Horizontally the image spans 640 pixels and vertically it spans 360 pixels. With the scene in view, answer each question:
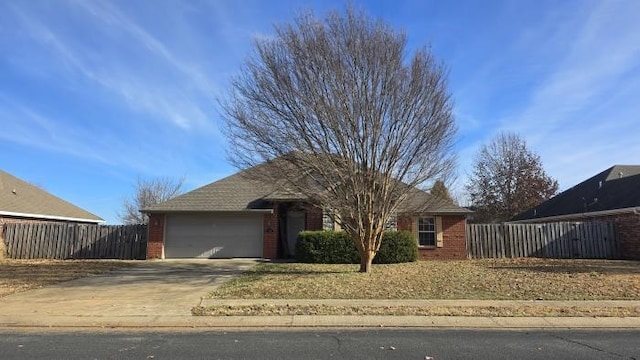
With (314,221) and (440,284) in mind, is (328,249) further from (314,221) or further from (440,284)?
(440,284)

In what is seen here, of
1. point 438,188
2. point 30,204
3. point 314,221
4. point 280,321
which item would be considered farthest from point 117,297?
point 30,204

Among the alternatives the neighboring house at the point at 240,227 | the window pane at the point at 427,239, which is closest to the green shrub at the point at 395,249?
the neighboring house at the point at 240,227

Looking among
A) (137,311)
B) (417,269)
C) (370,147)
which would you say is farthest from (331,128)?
(137,311)

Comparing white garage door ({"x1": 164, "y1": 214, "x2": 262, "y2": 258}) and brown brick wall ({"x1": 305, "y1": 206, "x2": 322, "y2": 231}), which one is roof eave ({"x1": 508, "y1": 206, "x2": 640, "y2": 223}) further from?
white garage door ({"x1": 164, "y1": 214, "x2": 262, "y2": 258})

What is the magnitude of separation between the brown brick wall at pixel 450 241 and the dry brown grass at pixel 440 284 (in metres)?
5.97

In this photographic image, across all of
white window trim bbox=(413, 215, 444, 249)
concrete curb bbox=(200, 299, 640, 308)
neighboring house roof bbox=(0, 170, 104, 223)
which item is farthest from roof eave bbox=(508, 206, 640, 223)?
neighboring house roof bbox=(0, 170, 104, 223)

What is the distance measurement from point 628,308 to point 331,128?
27.9 ft

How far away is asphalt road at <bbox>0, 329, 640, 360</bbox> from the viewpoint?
745 centimetres

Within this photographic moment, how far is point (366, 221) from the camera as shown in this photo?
16.5m

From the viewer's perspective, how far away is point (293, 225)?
2592 centimetres

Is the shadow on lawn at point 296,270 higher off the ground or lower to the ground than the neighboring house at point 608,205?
lower

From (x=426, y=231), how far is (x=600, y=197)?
11485 mm

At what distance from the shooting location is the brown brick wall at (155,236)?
955 inches

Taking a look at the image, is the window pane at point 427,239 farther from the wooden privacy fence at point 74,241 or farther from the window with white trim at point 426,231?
the wooden privacy fence at point 74,241
